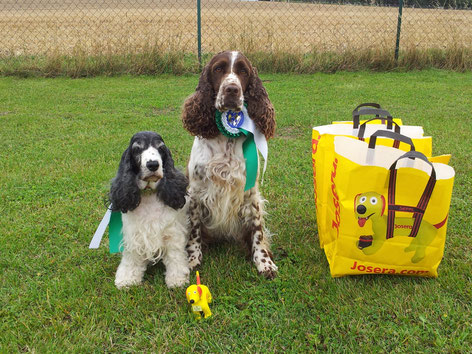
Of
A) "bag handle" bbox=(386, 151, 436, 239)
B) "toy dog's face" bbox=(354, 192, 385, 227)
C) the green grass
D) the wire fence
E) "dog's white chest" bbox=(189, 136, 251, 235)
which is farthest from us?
the wire fence

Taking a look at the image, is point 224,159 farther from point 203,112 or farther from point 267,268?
point 267,268

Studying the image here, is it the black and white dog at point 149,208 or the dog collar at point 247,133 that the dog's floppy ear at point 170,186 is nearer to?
the black and white dog at point 149,208

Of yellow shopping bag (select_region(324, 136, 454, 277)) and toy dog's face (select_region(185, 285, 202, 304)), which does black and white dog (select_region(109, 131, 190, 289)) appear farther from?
yellow shopping bag (select_region(324, 136, 454, 277))

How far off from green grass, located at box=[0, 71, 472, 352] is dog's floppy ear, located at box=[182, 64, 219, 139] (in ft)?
3.18

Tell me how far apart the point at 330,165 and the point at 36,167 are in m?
3.42

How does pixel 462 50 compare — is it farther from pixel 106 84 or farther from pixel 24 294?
pixel 24 294

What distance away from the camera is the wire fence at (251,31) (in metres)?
9.98

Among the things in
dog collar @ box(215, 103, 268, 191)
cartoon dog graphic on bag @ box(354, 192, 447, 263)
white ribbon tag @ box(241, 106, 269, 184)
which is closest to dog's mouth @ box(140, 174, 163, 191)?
dog collar @ box(215, 103, 268, 191)

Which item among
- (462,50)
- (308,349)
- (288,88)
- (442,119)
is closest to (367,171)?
(308,349)

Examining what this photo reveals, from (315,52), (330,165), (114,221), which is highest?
Answer: (315,52)

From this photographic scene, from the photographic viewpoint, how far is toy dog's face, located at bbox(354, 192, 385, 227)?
259cm

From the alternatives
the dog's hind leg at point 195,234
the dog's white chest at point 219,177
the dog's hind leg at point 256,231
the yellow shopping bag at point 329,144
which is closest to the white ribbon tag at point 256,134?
the dog's white chest at point 219,177

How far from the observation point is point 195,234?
320 cm

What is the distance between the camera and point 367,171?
8.38 feet
